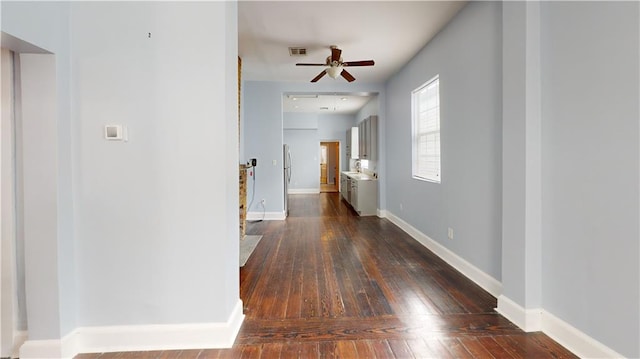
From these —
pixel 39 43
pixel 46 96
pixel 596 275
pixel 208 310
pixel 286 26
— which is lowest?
pixel 208 310

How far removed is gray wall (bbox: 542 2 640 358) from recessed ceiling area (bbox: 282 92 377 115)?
5.58 meters

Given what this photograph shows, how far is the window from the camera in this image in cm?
408

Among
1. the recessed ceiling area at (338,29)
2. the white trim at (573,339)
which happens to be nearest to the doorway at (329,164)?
the recessed ceiling area at (338,29)

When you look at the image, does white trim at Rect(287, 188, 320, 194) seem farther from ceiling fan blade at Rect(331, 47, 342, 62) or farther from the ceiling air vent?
ceiling fan blade at Rect(331, 47, 342, 62)

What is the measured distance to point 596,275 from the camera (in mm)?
1759

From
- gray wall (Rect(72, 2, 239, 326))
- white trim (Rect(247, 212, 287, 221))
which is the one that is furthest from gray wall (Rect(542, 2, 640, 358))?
white trim (Rect(247, 212, 287, 221))

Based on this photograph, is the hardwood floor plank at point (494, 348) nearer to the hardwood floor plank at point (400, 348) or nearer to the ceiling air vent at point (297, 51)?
the hardwood floor plank at point (400, 348)

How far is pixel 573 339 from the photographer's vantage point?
74.1 inches

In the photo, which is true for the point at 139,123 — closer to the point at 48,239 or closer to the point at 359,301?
the point at 48,239

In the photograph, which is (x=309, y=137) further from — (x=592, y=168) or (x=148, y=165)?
(x=592, y=168)

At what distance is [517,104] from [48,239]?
3103mm

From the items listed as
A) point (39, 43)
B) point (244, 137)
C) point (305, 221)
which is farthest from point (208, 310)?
point (244, 137)

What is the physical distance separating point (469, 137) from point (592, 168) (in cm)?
137

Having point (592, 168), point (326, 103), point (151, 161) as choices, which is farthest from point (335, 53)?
point (326, 103)
